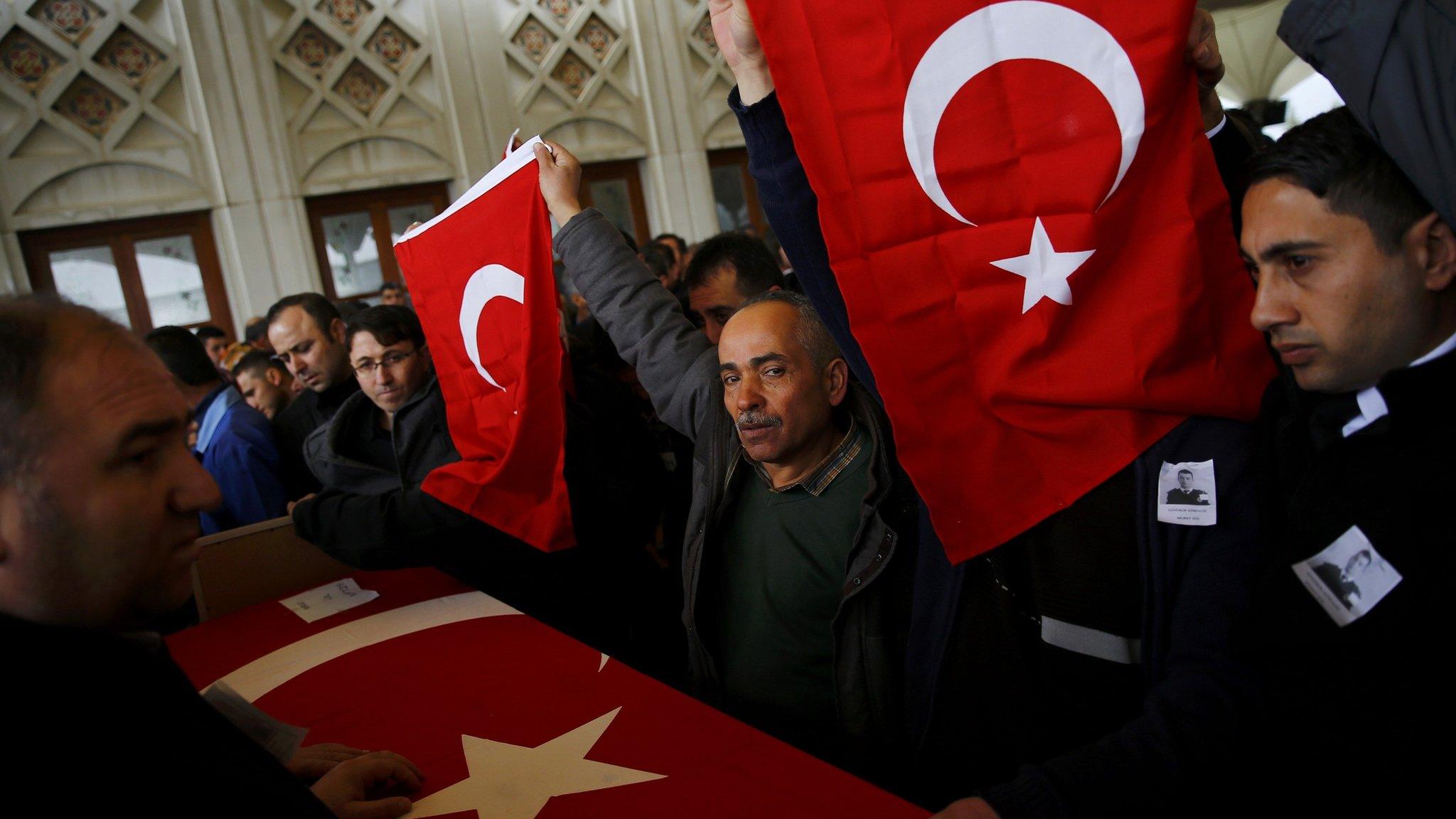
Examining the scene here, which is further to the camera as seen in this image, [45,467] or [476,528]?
[476,528]

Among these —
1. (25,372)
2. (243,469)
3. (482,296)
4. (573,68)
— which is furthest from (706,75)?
(25,372)

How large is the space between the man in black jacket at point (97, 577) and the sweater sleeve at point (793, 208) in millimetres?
922

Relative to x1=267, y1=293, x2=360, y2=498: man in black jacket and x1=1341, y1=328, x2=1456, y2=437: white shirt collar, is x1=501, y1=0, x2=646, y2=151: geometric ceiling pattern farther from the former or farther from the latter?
x1=1341, y1=328, x2=1456, y2=437: white shirt collar

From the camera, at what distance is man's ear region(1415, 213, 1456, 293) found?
1.00 metres

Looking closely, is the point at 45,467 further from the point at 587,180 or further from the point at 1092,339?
the point at 587,180

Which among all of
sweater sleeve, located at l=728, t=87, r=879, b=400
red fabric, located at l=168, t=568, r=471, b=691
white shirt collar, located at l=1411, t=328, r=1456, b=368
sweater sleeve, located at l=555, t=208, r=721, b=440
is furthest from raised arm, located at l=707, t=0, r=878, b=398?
red fabric, located at l=168, t=568, r=471, b=691

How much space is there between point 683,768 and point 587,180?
29.4ft

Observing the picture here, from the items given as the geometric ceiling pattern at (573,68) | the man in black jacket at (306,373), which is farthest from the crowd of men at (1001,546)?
the geometric ceiling pattern at (573,68)

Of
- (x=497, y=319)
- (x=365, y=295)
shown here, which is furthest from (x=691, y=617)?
(x=365, y=295)

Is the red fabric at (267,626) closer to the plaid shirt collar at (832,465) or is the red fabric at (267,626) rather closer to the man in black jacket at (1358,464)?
the plaid shirt collar at (832,465)

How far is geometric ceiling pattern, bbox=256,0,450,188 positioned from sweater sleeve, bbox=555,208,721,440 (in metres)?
7.19

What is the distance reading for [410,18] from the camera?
345 inches

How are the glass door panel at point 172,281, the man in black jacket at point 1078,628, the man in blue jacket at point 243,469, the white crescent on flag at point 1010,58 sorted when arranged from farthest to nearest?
1. the glass door panel at point 172,281
2. the man in blue jacket at point 243,469
3. the white crescent on flag at point 1010,58
4. the man in black jacket at point 1078,628

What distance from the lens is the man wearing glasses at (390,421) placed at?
8.97ft
